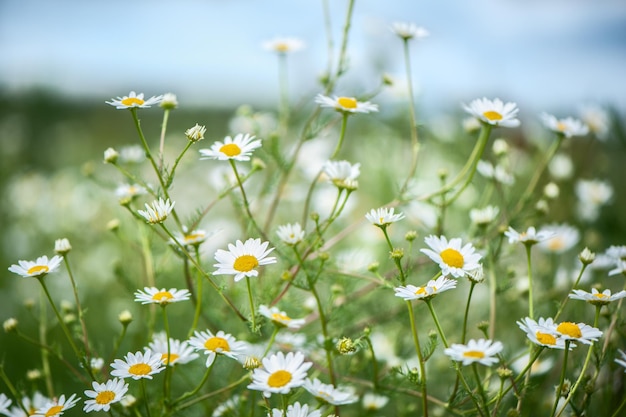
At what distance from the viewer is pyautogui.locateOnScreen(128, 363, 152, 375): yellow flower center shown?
2.05 feet

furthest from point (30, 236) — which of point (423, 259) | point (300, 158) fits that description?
point (423, 259)

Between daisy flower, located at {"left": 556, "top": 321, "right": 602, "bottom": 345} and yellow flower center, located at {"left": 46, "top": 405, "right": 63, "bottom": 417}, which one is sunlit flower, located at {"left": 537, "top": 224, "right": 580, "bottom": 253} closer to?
daisy flower, located at {"left": 556, "top": 321, "right": 602, "bottom": 345}

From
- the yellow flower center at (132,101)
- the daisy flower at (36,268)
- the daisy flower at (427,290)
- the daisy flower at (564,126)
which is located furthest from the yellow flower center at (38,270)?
the daisy flower at (564,126)

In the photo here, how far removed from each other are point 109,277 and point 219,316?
1.04 m

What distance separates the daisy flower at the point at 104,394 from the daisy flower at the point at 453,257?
0.39m

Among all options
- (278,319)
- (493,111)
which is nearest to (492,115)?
(493,111)

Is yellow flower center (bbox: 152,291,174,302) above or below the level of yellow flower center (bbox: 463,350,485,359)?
below

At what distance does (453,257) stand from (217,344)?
1.01ft

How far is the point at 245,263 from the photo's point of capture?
0.66 m

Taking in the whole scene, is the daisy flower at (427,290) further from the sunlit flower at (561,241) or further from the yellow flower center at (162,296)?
the sunlit flower at (561,241)

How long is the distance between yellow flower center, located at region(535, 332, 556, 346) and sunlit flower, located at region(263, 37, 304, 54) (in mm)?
694

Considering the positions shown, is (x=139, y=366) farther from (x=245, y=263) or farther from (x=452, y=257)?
(x=452, y=257)

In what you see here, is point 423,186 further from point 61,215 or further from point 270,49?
point 61,215

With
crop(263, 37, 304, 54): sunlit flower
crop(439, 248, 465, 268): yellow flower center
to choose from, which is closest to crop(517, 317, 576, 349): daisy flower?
crop(439, 248, 465, 268): yellow flower center
